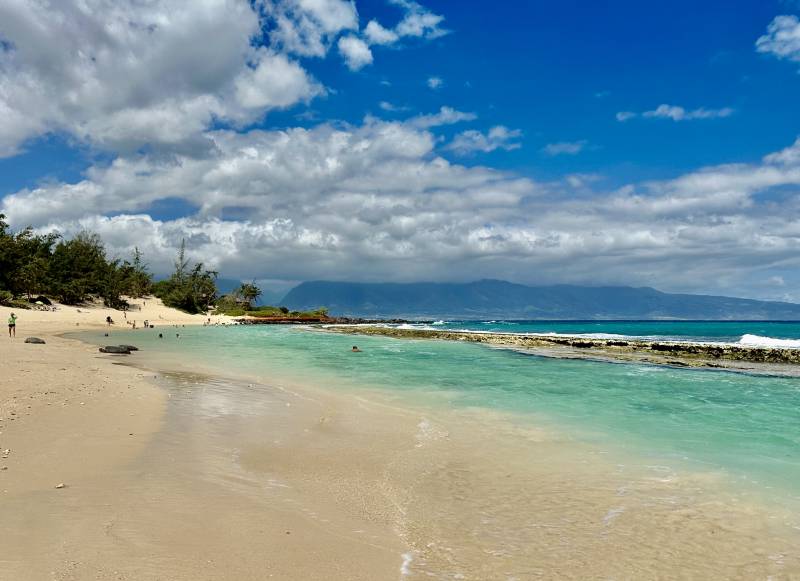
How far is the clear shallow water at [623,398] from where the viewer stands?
42.0ft

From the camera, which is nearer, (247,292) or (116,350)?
(116,350)

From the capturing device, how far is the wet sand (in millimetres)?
6098

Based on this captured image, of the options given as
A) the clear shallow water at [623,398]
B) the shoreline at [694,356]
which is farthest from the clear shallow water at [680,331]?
the clear shallow water at [623,398]

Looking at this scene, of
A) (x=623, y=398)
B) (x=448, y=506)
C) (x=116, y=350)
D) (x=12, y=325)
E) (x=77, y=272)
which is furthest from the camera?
(x=77, y=272)

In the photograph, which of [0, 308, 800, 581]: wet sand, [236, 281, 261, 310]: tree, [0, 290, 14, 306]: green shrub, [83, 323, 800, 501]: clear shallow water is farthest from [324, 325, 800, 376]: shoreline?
[236, 281, 261, 310]: tree

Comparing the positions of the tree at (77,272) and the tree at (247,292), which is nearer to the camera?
the tree at (77,272)

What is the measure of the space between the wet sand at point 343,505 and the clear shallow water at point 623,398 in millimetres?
1771

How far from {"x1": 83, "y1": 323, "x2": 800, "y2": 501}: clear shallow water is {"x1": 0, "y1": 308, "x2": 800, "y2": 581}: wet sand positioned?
5.81 ft

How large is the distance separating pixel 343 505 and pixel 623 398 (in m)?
17.4

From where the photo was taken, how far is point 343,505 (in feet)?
27.6

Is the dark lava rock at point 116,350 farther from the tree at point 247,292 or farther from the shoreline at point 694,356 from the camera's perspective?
the tree at point 247,292

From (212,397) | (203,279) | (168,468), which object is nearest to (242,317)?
(203,279)

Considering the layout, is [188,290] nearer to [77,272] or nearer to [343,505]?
[77,272]

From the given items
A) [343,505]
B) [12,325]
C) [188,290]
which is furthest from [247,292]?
[343,505]
